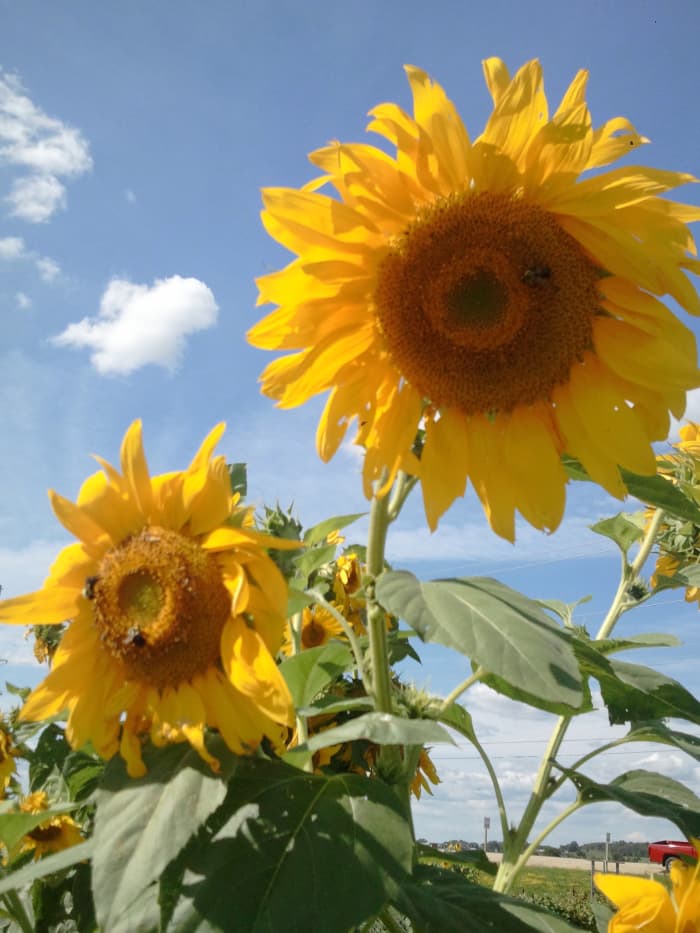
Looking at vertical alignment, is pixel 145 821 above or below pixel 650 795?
above

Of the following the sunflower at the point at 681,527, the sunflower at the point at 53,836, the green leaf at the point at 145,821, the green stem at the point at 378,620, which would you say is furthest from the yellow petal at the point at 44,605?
the sunflower at the point at 53,836

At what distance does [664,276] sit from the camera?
5.86 ft

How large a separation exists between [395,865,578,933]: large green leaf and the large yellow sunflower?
74cm

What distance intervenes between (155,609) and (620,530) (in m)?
1.83

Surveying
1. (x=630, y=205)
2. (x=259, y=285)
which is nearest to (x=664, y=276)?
(x=630, y=205)

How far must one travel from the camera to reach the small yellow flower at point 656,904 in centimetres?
208

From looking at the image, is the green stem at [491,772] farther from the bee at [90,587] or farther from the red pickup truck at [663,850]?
the red pickup truck at [663,850]

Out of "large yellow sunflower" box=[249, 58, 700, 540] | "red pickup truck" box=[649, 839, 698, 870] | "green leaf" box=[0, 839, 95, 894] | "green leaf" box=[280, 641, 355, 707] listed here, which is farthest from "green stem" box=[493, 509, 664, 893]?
"red pickup truck" box=[649, 839, 698, 870]

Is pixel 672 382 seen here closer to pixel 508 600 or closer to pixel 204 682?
pixel 508 600

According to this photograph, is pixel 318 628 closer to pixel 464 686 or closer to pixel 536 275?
pixel 464 686

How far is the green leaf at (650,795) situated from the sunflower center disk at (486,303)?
1147mm

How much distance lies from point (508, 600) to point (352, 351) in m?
0.62

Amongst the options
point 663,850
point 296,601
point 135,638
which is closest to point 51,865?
point 135,638

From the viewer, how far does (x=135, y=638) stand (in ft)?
5.94
